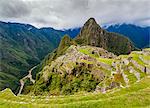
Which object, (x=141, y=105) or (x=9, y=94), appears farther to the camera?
(x=9, y=94)

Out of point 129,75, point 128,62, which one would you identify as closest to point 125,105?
point 129,75

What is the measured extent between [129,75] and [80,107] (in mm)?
87920

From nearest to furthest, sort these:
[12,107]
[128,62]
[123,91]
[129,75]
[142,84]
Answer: [12,107] < [123,91] < [142,84] < [129,75] < [128,62]

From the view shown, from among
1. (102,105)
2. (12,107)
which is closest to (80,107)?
(102,105)

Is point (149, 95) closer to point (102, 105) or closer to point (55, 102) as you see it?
point (102, 105)

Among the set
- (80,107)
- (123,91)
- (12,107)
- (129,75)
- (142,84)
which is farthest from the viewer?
(129,75)

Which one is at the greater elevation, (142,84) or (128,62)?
(128,62)

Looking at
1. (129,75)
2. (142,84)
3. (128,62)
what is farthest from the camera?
(128,62)

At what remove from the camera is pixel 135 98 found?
65.9 meters

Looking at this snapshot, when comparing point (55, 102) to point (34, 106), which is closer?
point (34, 106)

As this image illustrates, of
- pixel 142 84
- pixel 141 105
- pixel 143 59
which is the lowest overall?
pixel 141 105

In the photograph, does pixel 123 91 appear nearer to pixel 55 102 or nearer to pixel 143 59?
pixel 55 102

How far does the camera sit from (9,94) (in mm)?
89688

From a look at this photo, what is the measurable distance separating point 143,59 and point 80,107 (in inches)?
3812
